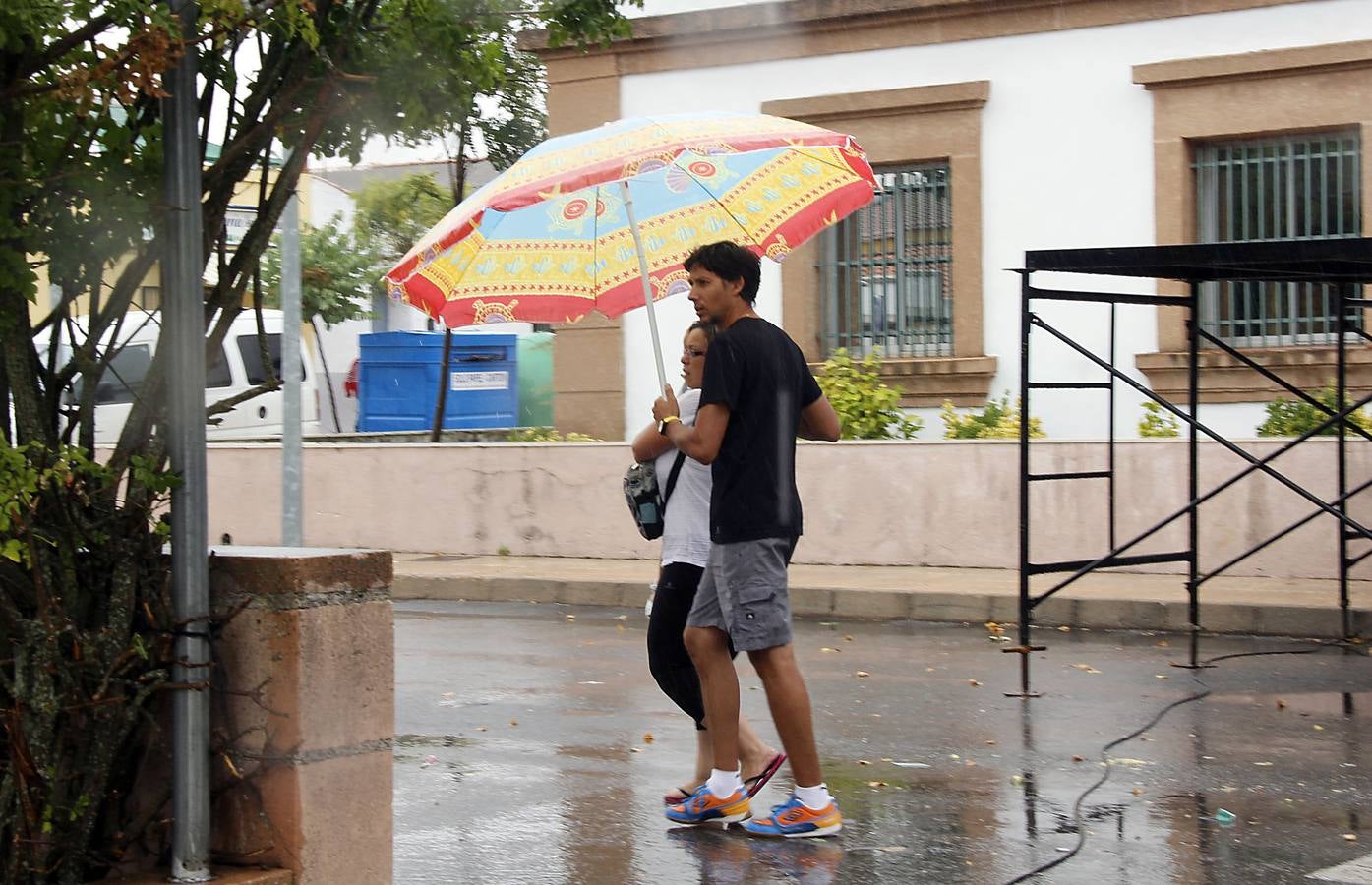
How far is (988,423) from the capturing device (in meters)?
14.1

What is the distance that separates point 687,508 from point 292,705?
2.39 m

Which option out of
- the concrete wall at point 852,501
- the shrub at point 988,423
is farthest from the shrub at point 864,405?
the concrete wall at point 852,501

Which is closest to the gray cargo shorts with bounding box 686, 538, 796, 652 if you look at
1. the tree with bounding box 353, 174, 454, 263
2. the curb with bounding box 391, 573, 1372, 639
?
the curb with bounding box 391, 573, 1372, 639

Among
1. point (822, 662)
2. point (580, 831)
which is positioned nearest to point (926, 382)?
point (822, 662)

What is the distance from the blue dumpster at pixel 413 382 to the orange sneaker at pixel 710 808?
16263 mm

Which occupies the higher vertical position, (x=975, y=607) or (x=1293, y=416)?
(x=1293, y=416)

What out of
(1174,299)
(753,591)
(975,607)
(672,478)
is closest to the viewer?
(753,591)

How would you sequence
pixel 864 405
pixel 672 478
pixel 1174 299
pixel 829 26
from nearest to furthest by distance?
pixel 672 478, pixel 1174 299, pixel 864 405, pixel 829 26

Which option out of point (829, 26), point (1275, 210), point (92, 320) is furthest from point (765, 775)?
point (829, 26)

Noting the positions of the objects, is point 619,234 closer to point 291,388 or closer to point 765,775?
point 765,775

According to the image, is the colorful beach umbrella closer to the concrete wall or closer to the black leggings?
the black leggings

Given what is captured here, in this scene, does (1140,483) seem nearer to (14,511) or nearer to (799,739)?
(799,739)

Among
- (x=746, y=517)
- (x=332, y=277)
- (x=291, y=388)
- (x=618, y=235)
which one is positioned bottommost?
(x=746, y=517)

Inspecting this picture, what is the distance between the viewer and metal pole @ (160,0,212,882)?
364 cm
